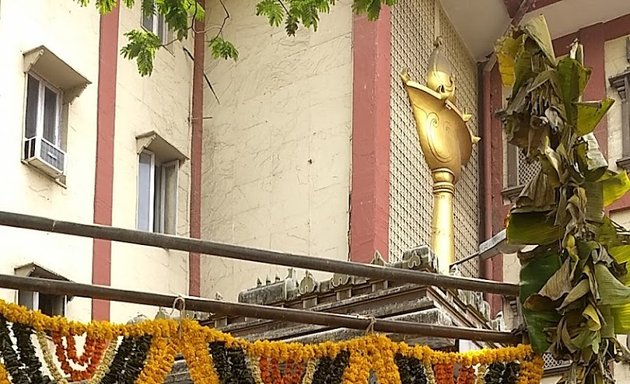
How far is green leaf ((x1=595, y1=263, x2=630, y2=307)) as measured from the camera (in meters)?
5.08

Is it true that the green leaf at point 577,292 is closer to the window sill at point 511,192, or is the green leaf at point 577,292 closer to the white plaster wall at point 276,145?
the white plaster wall at point 276,145

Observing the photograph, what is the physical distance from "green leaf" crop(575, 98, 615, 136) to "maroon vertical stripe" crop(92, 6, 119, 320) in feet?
24.3

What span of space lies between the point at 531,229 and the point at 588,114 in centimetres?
51

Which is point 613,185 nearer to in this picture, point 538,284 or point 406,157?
point 538,284

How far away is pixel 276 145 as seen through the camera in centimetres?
1363

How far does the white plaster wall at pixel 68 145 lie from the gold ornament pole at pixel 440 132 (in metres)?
3.09

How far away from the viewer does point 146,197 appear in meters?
13.7

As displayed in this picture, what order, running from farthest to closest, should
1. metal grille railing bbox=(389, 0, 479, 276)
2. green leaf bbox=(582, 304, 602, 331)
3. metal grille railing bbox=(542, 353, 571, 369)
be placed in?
metal grille railing bbox=(389, 0, 479, 276) → metal grille railing bbox=(542, 353, 571, 369) → green leaf bbox=(582, 304, 602, 331)

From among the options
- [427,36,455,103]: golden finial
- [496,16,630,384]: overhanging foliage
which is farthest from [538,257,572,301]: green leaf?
[427,36,455,103]: golden finial

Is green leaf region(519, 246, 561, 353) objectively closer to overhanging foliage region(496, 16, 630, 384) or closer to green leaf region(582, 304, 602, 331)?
overhanging foliage region(496, 16, 630, 384)

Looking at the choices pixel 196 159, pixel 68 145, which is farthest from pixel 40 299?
pixel 196 159

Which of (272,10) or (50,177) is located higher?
(272,10)

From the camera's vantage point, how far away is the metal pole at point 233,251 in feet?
15.2

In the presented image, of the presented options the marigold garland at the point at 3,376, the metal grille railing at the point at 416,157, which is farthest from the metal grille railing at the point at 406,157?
the marigold garland at the point at 3,376
